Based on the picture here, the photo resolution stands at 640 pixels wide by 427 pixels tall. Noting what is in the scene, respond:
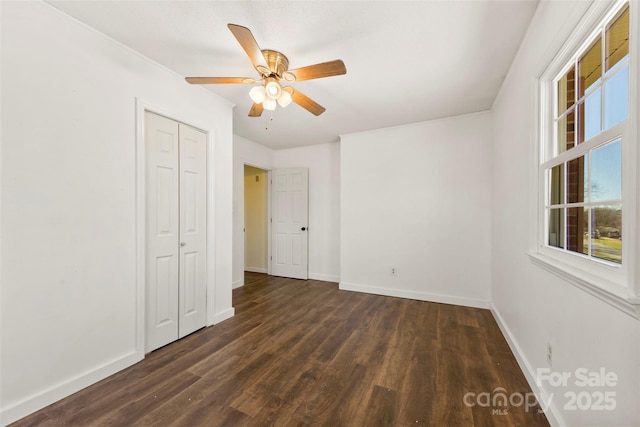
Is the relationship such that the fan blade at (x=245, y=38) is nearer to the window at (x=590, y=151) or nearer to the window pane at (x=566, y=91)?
the window at (x=590, y=151)

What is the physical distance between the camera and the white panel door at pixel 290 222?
4688 mm

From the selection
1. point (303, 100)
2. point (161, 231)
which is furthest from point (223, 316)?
point (303, 100)

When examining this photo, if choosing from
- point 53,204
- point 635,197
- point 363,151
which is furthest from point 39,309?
point 363,151

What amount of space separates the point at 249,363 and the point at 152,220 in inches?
59.3

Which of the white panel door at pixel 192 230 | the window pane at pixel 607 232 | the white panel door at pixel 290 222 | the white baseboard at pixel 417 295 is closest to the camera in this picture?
the window pane at pixel 607 232

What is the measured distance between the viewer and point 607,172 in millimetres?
1080

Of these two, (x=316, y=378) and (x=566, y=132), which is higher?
(x=566, y=132)

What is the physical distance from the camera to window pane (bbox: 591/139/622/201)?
101 centimetres

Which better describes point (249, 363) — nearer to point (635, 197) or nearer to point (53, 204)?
point (53, 204)

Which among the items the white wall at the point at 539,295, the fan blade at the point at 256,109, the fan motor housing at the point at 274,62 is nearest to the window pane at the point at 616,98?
the white wall at the point at 539,295

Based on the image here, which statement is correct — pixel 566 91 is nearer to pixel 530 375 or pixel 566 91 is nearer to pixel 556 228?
pixel 556 228

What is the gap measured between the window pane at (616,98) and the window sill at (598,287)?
2.16 feet

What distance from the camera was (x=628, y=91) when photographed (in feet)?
2.93

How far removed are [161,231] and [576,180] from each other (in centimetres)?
305
